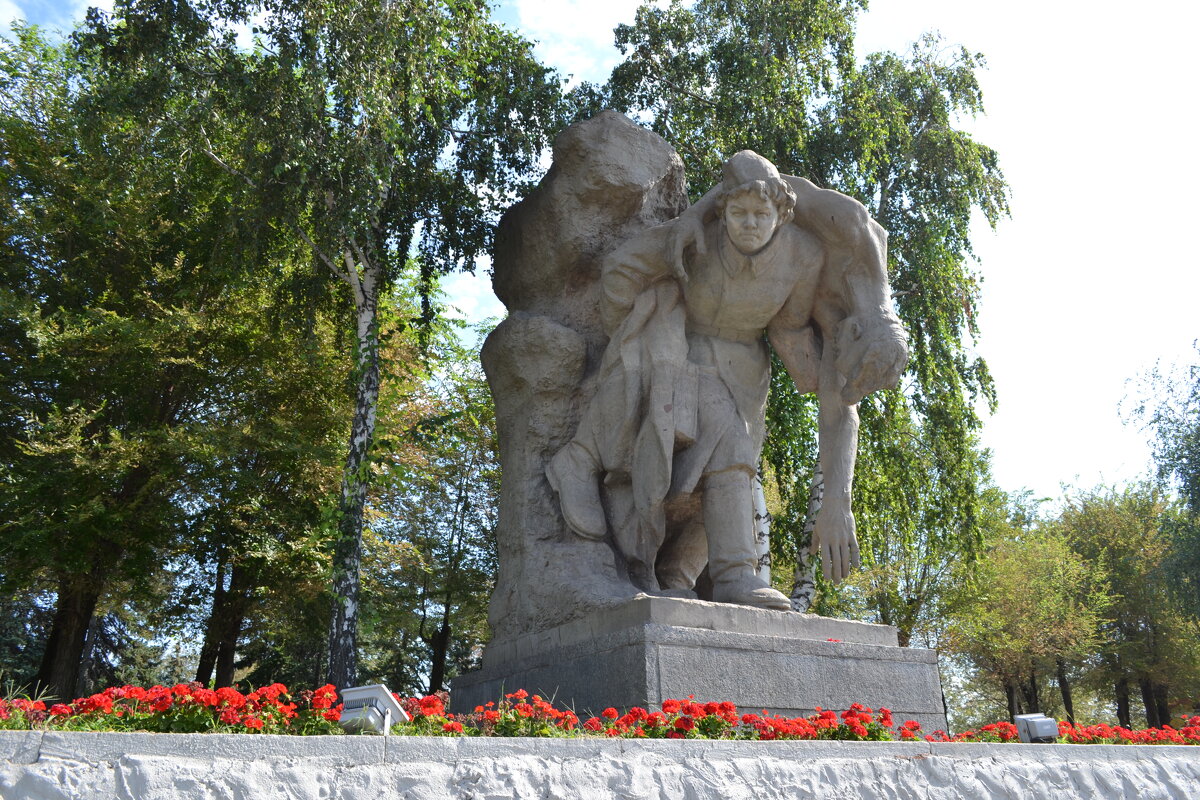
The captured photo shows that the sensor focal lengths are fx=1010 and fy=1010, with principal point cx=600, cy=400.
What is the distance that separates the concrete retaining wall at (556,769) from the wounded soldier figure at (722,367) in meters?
1.62

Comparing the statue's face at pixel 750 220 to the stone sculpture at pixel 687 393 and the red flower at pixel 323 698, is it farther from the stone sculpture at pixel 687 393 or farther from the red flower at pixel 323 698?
the red flower at pixel 323 698

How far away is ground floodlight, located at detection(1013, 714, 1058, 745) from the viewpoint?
4.61 m

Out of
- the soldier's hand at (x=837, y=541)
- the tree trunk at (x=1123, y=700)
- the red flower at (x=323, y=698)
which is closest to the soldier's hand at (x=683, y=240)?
the soldier's hand at (x=837, y=541)

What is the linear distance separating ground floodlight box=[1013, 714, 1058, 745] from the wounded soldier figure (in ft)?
3.88

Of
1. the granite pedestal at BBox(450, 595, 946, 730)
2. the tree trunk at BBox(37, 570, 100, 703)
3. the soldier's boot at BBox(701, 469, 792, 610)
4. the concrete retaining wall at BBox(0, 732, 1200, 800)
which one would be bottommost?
the concrete retaining wall at BBox(0, 732, 1200, 800)

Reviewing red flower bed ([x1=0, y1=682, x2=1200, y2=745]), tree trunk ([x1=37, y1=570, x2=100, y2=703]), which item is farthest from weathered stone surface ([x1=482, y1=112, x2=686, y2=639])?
tree trunk ([x1=37, y1=570, x2=100, y2=703])

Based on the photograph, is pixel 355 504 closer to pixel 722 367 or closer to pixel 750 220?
pixel 722 367

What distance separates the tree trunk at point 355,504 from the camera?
9.05 meters

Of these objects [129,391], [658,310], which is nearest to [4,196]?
[129,391]

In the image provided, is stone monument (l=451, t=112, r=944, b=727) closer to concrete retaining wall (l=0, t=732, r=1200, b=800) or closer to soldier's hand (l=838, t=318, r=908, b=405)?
soldier's hand (l=838, t=318, r=908, b=405)

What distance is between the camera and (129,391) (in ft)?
44.9

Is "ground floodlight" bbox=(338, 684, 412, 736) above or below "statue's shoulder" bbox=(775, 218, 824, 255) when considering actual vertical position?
below

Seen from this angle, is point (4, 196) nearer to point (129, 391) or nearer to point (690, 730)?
point (129, 391)

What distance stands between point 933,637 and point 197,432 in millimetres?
16088
